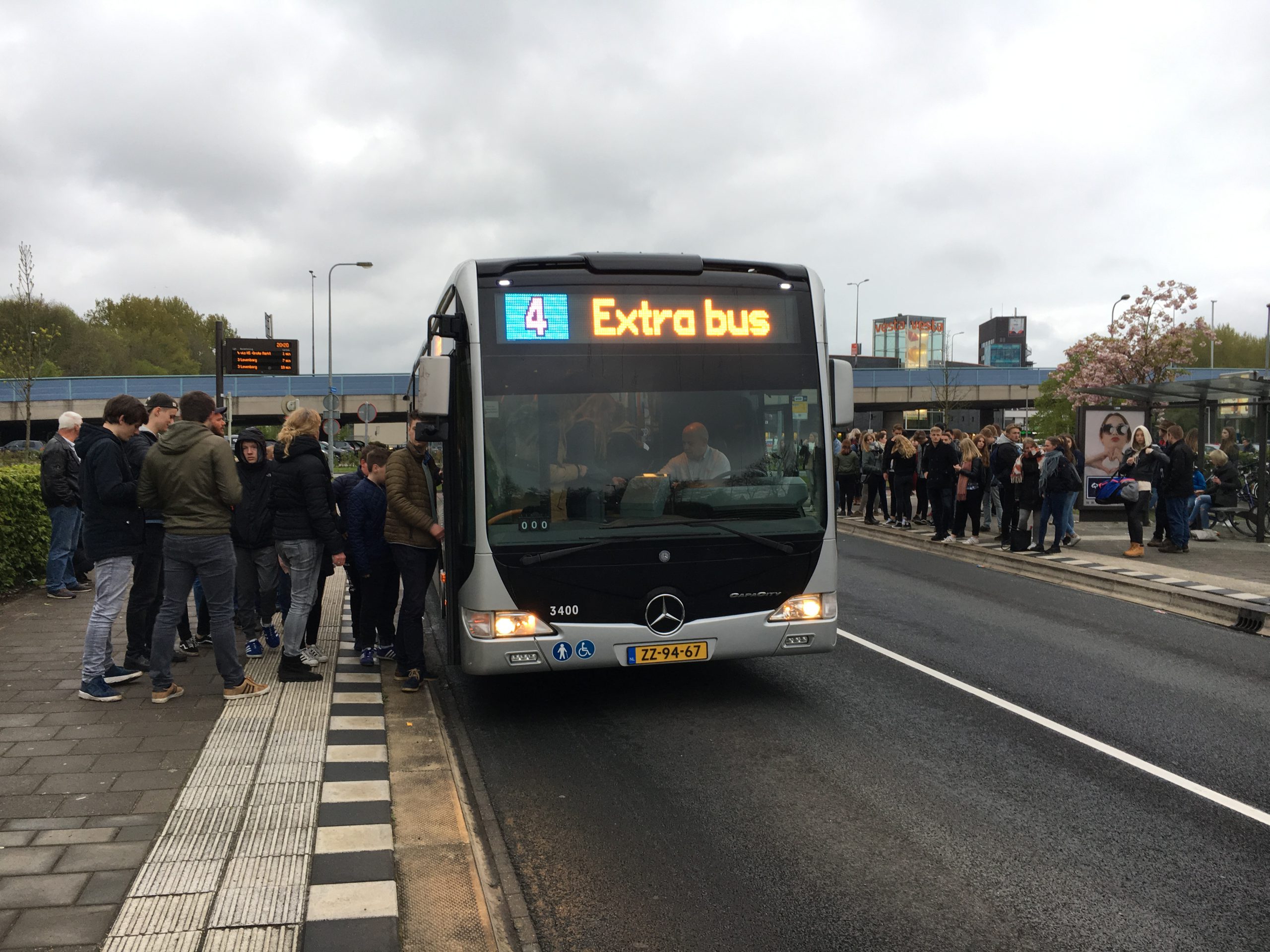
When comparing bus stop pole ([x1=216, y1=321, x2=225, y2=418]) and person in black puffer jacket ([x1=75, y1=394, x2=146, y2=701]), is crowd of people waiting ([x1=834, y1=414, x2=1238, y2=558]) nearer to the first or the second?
person in black puffer jacket ([x1=75, y1=394, x2=146, y2=701])

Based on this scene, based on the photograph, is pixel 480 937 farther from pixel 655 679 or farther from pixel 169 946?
pixel 655 679

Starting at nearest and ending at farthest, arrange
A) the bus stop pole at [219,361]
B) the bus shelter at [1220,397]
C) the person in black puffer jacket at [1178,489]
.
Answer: the person in black puffer jacket at [1178,489] < the bus shelter at [1220,397] < the bus stop pole at [219,361]

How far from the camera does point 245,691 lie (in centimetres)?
678

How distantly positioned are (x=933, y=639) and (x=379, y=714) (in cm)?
510

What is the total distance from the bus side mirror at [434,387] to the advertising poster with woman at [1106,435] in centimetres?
1587

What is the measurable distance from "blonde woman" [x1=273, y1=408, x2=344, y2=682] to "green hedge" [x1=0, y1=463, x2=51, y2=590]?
5453mm

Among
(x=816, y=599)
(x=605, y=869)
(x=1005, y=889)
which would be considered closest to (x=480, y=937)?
(x=605, y=869)

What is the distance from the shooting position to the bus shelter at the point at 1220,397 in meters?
16.2

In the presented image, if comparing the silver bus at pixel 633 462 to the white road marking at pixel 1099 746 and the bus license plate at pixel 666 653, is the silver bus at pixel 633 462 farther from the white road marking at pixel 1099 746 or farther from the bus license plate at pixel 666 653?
the white road marking at pixel 1099 746

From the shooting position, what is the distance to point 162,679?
6.59 m

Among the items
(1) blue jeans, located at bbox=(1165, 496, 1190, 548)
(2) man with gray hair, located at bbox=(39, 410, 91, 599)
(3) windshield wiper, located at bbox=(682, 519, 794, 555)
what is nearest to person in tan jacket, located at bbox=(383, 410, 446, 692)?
(3) windshield wiper, located at bbox=(682, 519, 794, 555)

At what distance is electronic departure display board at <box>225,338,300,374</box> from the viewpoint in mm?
30156

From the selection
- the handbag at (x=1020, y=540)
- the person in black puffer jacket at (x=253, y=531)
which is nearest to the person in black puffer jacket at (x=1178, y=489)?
the handbag at (x=1020, y=540)

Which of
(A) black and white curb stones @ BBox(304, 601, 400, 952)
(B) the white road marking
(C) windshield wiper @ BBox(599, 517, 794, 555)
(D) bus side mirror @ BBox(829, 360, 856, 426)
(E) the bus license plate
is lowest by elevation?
(B) the white road marking
